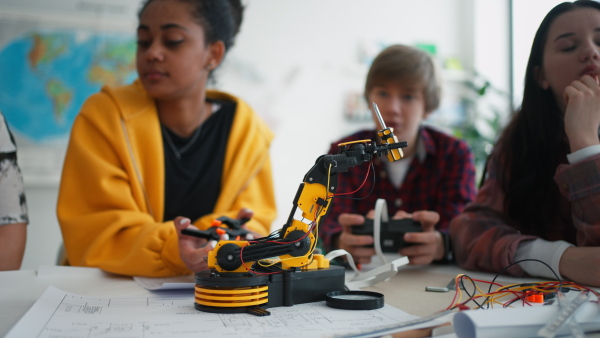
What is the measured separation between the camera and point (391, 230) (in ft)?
3.83

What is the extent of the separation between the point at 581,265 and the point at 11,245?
116cm

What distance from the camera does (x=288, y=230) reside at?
0.79 meters

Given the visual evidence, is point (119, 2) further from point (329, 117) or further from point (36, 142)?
point (329, 117)

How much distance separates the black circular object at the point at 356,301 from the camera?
2.47 feet

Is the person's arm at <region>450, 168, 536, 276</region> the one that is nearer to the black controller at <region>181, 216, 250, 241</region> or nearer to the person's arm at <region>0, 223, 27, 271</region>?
the black controller at <region>181, 216, 250, 241</region>

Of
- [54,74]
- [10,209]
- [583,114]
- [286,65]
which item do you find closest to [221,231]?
[10,209]

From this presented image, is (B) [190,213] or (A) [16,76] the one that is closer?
(B) [190,213]

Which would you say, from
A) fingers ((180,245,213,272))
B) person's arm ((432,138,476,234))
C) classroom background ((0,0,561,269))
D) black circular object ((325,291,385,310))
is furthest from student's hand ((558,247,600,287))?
classroom background ((0,0,561,269))

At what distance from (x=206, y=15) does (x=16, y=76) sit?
1.68 meters

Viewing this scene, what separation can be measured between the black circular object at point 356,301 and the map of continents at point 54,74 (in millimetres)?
2398

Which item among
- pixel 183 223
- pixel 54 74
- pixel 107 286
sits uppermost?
pixel 54 74

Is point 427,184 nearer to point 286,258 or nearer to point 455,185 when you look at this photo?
point 455,185

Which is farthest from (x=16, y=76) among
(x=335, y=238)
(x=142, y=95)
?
(x=335, y=238)

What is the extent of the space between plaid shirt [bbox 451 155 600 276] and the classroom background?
1.38 meters
